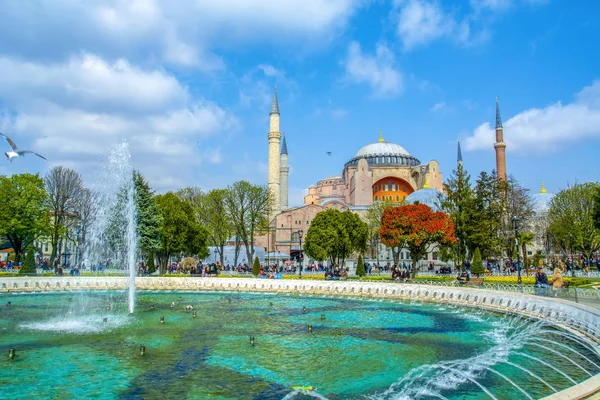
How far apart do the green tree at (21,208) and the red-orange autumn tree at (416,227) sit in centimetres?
2030

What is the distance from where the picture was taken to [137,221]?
91.2 ft

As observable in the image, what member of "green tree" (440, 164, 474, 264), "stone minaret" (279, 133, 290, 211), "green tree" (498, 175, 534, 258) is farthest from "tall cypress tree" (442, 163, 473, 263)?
"stone minaret" (279, 133, 290, 211)

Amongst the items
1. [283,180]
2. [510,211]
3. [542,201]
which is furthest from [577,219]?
[283,180]

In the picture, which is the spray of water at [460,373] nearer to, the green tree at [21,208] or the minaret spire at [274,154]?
the green tree at [21,208]

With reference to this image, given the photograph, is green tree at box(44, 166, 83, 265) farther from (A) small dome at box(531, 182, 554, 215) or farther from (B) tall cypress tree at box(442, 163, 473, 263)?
(A) small dome at box(531, 182, 554, 215)

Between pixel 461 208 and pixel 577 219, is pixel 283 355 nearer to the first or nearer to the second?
pixel 461 208

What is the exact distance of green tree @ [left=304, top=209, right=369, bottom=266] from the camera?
30.1 metres

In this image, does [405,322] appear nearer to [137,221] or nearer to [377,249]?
[137,221]

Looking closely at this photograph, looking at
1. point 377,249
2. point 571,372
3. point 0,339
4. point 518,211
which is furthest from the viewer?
point 377,249

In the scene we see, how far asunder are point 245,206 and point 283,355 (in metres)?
30.0

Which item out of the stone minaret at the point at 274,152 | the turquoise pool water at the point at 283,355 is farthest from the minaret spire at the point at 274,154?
the turquoise pool water at the point at 283,355

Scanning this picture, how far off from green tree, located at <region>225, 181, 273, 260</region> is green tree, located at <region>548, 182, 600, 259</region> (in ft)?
71.4

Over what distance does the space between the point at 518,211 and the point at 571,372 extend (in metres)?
29.7

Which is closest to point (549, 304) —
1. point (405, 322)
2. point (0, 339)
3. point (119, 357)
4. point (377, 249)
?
point (405, 322)
